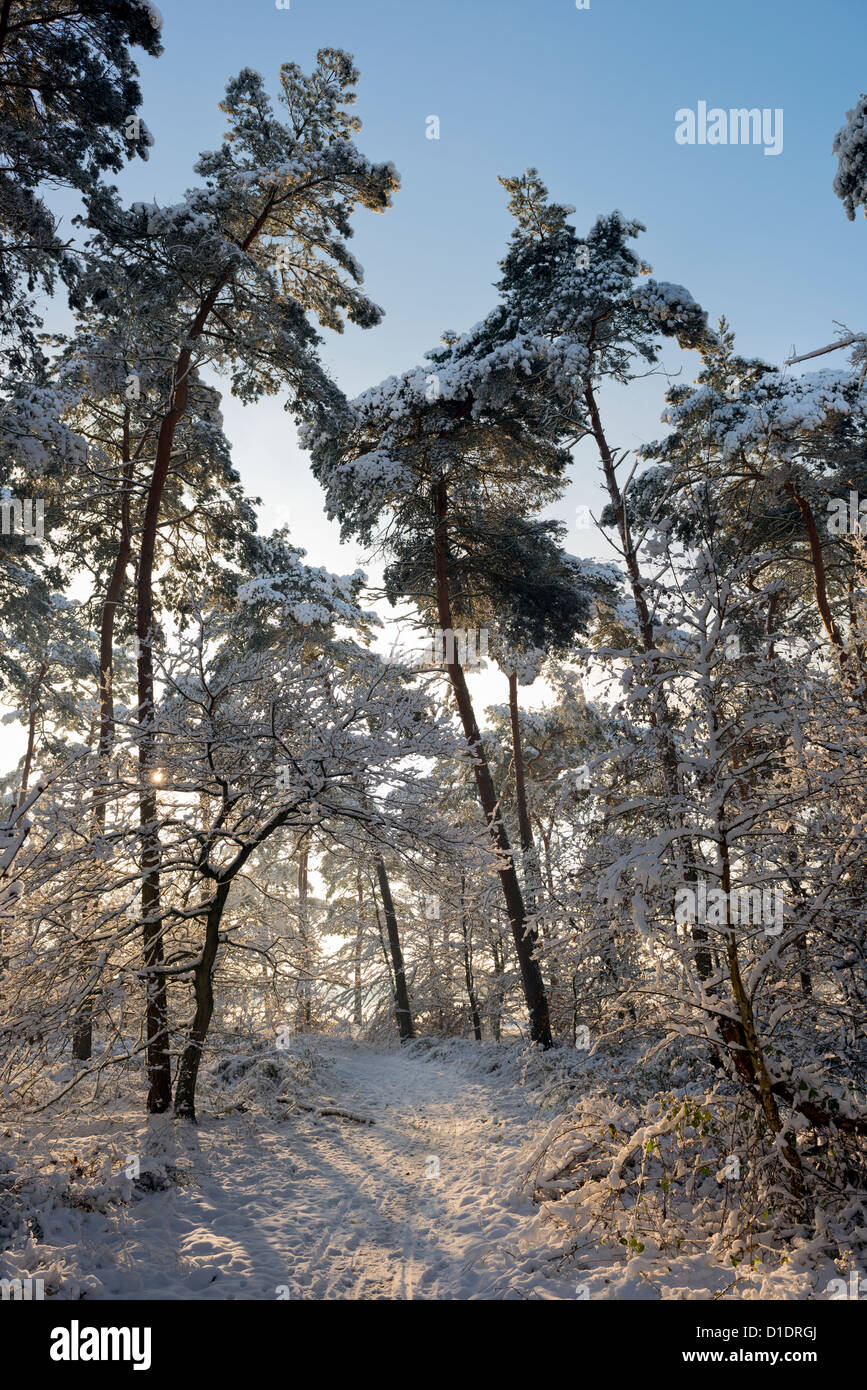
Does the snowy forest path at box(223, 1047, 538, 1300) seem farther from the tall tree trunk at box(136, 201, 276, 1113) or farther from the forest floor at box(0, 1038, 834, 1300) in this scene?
the tall tree trunk at box(136, 201, 276, 1113)

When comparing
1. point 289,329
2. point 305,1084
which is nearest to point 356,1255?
point 305,1084

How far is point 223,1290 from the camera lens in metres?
4.55

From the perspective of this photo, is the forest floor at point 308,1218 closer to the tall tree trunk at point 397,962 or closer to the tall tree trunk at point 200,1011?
the tall tree trunk at point 200,1011

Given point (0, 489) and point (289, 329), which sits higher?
point (289, 329)

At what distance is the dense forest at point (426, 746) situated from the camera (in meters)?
4.56

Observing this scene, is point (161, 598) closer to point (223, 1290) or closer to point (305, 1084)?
point (305, 1084)

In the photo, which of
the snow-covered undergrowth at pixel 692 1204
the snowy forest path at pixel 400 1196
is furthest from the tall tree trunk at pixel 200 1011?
the snow-covered undergrowth at pixel 692 1204

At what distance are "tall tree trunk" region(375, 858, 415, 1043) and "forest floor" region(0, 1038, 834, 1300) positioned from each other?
441 inches

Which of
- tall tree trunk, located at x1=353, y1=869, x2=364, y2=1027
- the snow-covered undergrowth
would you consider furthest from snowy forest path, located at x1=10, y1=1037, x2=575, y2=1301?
tall tree trunk, located at x1=353, y1=869, x2=364, y2=1027

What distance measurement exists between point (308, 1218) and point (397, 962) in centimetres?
1604

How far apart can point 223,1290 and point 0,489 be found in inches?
550

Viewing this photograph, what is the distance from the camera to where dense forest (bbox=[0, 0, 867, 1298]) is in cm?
456

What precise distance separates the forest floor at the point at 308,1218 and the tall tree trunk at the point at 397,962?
36.8 feet

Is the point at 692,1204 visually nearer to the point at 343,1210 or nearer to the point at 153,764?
the point at 343,1210
